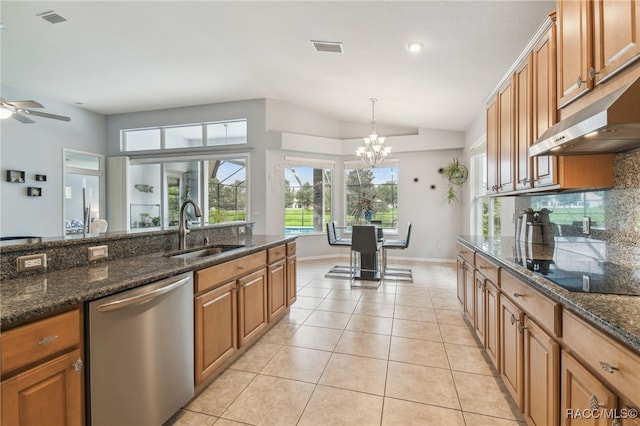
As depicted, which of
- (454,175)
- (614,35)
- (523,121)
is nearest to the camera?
(614,35)

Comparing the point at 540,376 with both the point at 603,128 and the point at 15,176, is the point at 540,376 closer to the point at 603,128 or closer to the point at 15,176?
the point at 603,128

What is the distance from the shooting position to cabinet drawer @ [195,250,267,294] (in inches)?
74.9

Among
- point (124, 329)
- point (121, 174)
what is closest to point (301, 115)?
point (121, 174)

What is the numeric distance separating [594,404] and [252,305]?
7.11 feet

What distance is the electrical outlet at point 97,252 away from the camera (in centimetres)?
180

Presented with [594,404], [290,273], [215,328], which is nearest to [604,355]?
[594,404]

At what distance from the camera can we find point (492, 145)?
9.94 ft

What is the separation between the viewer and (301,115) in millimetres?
6594

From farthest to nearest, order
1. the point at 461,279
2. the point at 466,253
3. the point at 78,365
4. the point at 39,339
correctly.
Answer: the point at 461,279, the point at 466,253, the point at 78,365, the point at 39,339

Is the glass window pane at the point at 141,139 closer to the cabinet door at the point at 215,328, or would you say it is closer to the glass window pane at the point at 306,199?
the glass window pane at the point at 306,199

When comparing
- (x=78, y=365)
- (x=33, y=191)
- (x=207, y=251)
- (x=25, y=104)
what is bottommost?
(x=78, y=365)

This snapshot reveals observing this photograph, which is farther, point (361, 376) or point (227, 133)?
point (227, 133)

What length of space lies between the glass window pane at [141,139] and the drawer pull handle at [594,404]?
309 inches

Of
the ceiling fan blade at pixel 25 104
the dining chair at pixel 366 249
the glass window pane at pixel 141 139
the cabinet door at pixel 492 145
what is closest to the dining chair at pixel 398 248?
the dining chair at pixel 366 249
